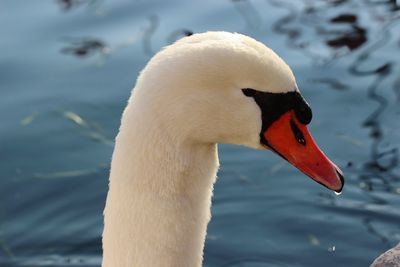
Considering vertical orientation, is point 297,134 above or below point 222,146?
above

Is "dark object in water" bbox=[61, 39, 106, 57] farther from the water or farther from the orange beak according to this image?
the orange beak

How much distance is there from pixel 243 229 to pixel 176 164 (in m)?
2.20

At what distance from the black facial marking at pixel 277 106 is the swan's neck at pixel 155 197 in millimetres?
239

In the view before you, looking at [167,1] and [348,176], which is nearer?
[348,176]

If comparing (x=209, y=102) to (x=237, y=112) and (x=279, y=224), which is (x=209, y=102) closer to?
(x=237, y=112)

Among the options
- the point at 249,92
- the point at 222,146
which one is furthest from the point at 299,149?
the point at 222,146

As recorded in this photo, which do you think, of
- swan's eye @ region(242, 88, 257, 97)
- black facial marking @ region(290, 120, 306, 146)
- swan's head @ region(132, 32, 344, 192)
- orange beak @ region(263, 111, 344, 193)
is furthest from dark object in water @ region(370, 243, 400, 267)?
swan's eye @ region(242, 88, 257, 97)

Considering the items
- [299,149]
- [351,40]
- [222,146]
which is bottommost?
[222,146]

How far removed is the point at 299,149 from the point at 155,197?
1.77 feet

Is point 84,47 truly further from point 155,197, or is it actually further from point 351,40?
point 155,197

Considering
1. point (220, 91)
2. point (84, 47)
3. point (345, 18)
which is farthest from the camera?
point (345, 18)

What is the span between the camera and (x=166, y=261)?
3486 millimetres

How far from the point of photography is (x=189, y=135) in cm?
331

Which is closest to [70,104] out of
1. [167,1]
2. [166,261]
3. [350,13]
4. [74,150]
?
[74,150]
